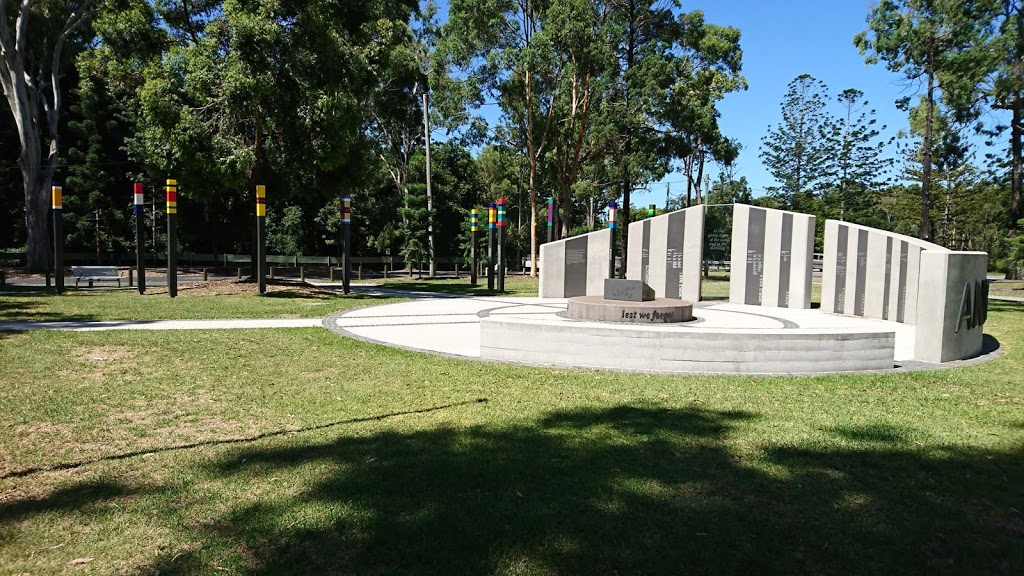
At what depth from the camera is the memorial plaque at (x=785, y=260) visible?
1703 cm

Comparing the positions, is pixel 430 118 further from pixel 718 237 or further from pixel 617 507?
pixel 617 507

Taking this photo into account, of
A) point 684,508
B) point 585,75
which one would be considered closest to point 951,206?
point 585,75

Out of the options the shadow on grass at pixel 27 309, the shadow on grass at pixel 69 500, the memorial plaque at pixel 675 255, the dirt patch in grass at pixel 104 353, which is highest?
the memorial plaque at pixel 675 255

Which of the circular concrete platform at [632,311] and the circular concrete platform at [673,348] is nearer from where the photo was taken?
the circular concrete platform at [673,348]

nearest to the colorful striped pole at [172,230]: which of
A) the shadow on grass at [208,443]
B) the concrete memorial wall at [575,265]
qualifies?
the concrete memorial wall at [575,265]

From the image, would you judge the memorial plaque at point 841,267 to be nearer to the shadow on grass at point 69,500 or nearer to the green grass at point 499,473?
the green grass at point 499,473

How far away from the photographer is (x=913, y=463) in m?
4.85

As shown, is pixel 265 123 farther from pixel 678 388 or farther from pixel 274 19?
pixel 678 388

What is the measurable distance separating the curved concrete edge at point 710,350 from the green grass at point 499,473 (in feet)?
1.53

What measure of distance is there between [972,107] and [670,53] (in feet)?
40.4

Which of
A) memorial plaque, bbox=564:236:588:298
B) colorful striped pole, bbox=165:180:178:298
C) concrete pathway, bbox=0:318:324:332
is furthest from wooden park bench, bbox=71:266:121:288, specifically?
memorial plaque, bbox=564:236:588:298

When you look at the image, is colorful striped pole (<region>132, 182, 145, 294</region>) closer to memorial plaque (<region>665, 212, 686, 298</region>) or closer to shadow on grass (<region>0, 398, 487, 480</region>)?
memorial plaque (<region>665, 212, 686, 298</region>)

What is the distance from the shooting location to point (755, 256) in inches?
700

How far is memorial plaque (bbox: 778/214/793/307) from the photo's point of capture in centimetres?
1703
